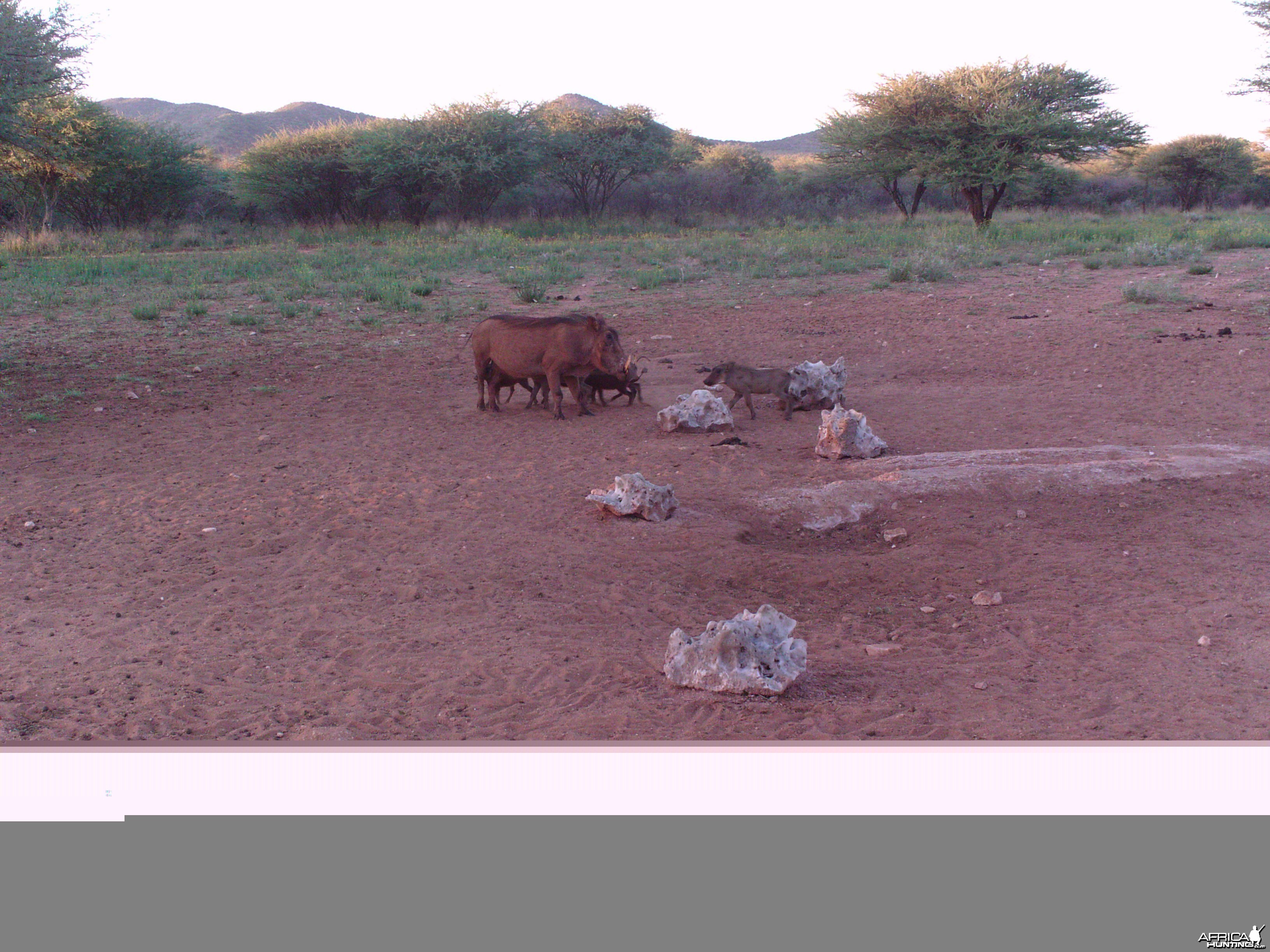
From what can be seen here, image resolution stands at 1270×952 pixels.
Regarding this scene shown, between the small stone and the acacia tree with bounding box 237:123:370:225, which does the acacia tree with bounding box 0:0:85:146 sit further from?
the acacia tree with bounding box 237:123:370:225

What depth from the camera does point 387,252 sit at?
852 inches

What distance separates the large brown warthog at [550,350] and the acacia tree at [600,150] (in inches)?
996

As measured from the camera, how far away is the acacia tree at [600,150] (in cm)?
3484

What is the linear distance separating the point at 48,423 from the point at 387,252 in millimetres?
14286

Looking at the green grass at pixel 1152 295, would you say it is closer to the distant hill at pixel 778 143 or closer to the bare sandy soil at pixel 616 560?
the bare sandy soil at pixel 616 560

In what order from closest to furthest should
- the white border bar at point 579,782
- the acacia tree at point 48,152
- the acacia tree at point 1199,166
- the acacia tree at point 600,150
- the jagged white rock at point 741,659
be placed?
the white border bar at point 579,782, the jagged white rock at point 741,659, the acacia tree at point 48,152, the acacia tree at point 600,150, the acacia tree at point 1199,166

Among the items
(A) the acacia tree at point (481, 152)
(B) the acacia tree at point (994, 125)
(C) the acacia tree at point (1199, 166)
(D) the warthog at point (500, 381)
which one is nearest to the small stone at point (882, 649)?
(D) the warthog at point (500, 381)

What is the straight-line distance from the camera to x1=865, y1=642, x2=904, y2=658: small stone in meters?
4.08

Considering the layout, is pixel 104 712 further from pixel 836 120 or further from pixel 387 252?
pixel 836 120

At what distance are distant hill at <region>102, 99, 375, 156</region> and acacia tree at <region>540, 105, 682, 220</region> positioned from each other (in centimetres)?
2436

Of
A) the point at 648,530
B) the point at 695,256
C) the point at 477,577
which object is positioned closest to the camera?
the point at 477,577

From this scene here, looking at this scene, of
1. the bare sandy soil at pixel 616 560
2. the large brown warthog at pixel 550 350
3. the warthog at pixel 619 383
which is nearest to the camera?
the bare sandy soil at pixel 616 560

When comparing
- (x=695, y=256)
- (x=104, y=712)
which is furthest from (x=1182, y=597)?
(x=695, y=256)

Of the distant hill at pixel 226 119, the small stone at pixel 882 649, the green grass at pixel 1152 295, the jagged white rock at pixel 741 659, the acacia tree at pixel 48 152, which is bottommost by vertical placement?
the small stone at pixel 882 649
